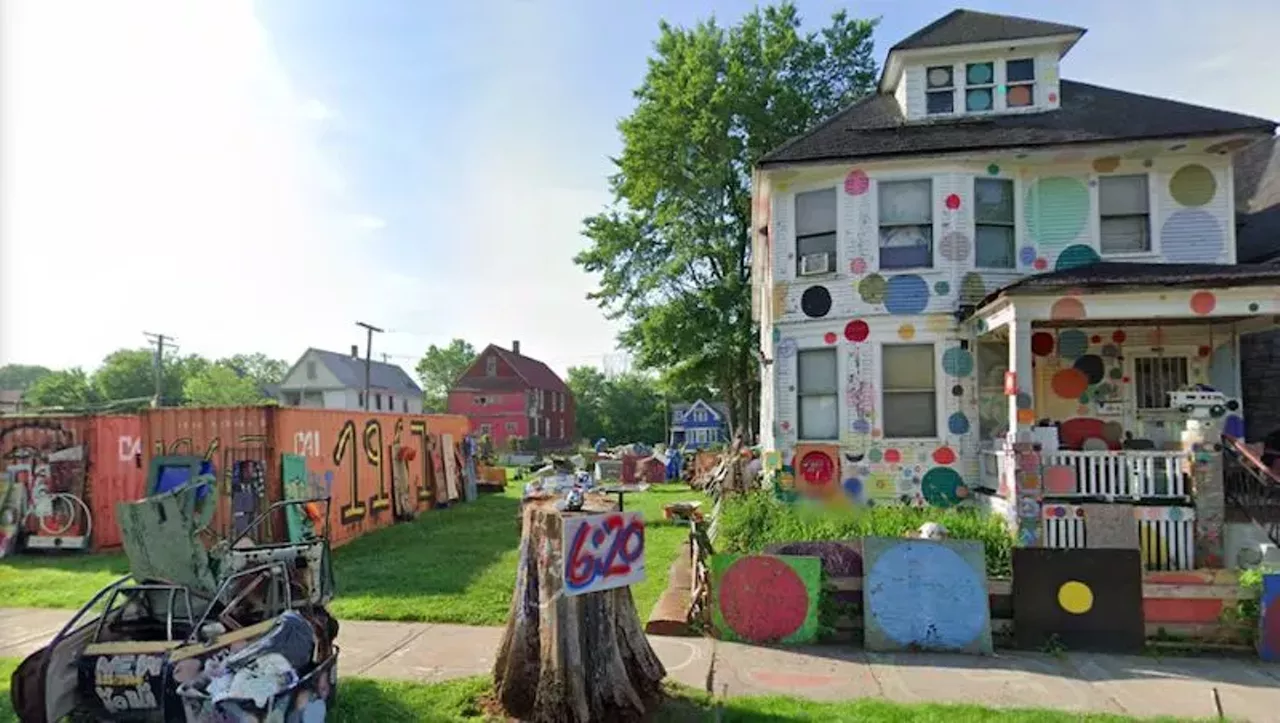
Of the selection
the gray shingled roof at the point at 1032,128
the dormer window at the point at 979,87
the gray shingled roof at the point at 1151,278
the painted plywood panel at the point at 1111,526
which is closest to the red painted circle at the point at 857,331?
the gray shingled roof at the point at 1151,278

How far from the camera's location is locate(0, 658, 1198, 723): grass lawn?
4957 mm

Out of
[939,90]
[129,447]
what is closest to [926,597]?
[939,90]

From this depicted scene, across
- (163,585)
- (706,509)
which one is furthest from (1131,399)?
(163,585)

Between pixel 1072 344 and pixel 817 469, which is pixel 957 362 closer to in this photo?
pixel 1072 344

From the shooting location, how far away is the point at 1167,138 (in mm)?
11328

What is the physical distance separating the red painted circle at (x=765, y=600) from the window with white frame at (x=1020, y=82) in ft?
34.7

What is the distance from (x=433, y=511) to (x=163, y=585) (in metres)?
12.8

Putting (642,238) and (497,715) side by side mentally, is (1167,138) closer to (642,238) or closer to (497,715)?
(497,715)

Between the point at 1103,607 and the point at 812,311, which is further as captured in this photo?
the point at 812,311

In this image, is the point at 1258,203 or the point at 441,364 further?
the point at 441,364

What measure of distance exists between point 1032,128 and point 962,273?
110 inches

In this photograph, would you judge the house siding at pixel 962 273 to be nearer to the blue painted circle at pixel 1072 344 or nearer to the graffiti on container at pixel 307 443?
the blue painted circle at pixel 1072 344

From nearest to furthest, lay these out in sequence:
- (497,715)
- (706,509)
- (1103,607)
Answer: (497,715) → (1103,607) → (706,509)

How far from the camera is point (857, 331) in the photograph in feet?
40.1
